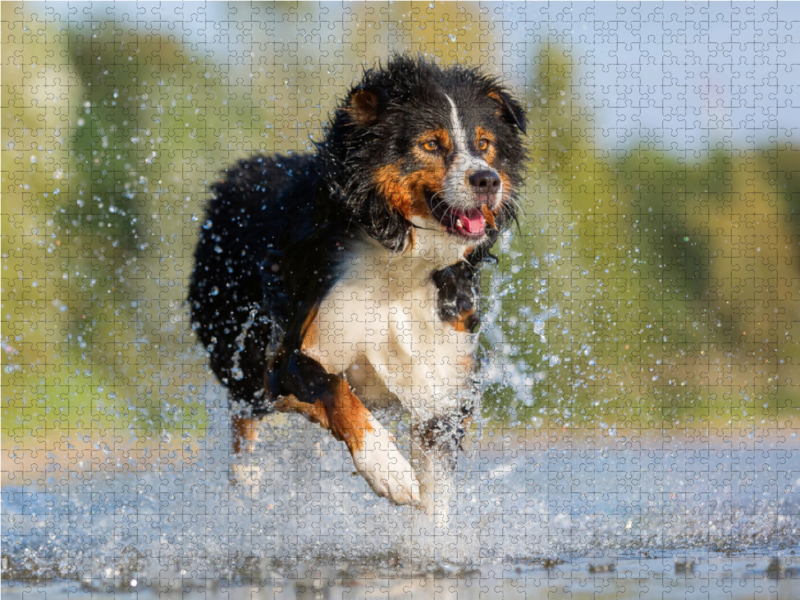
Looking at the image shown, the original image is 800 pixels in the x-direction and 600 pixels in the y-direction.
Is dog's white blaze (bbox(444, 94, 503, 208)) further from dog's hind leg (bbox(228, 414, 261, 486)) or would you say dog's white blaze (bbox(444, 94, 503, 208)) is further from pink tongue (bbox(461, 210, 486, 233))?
dog's hind leg (bbox(228, 414, 261, 486))

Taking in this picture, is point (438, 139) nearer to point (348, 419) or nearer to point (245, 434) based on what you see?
point (348, 419)

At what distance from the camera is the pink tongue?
4031mm

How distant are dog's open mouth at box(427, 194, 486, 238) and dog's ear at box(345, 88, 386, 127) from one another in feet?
1.49

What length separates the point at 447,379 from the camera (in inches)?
179

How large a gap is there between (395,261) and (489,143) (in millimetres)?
660

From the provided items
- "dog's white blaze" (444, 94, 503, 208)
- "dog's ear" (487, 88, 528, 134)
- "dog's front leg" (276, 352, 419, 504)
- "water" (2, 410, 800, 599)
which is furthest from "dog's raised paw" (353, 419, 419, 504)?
"dog's ear" (487, 88, 528, 134)

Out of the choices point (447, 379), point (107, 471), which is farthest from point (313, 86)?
point (107, 471)

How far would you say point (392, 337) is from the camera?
4375 mm

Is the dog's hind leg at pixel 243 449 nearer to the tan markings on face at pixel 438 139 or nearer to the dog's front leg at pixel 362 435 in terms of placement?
the dog's front leg at pixel 362 435

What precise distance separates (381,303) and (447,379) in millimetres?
546

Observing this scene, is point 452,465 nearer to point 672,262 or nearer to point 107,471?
point 107,471

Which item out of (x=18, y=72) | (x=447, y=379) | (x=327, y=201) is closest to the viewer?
(x=327, y=201)

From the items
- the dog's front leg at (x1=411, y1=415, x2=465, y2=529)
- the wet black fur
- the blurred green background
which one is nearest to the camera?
the wet black fur
